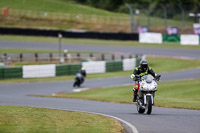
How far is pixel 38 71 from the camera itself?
118 feet

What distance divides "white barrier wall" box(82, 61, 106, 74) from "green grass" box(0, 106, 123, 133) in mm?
26509

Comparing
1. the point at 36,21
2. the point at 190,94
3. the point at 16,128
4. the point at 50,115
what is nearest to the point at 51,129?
the point at 16,128

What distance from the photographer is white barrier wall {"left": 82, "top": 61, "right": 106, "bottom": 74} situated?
39156 mm

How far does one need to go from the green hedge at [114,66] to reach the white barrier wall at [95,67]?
1.50ft

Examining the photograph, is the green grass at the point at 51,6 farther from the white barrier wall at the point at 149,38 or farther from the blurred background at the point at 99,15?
the white barrier wall at the point at 149,38

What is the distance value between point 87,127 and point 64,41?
51.0 meters

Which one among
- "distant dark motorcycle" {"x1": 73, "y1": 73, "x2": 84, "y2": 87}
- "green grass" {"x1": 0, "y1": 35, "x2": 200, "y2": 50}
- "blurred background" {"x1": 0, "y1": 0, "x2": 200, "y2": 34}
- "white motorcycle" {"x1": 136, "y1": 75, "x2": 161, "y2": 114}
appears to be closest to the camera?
"white motorcycle" {"x1": 136, "y1": 75, "x2": 161, "y2": 114}

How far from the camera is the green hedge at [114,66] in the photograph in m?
40.5

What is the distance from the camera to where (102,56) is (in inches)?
1756

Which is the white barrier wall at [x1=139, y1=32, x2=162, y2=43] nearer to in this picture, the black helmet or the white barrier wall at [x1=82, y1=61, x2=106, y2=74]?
the white barrier wall at [x1=82, y1=61, x2=106, y2=74]

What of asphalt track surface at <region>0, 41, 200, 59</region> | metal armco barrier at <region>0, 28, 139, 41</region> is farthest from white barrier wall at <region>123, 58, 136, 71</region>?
metal armco barrier at <region>0, 28, 139, 41</region>

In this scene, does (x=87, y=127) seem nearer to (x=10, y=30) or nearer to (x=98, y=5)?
(x=10, y=30)

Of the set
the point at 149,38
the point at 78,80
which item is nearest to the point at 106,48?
the point at 149,38

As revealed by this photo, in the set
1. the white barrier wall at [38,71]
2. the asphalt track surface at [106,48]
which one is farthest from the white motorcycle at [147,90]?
the asphalt track surface at [106,48]
